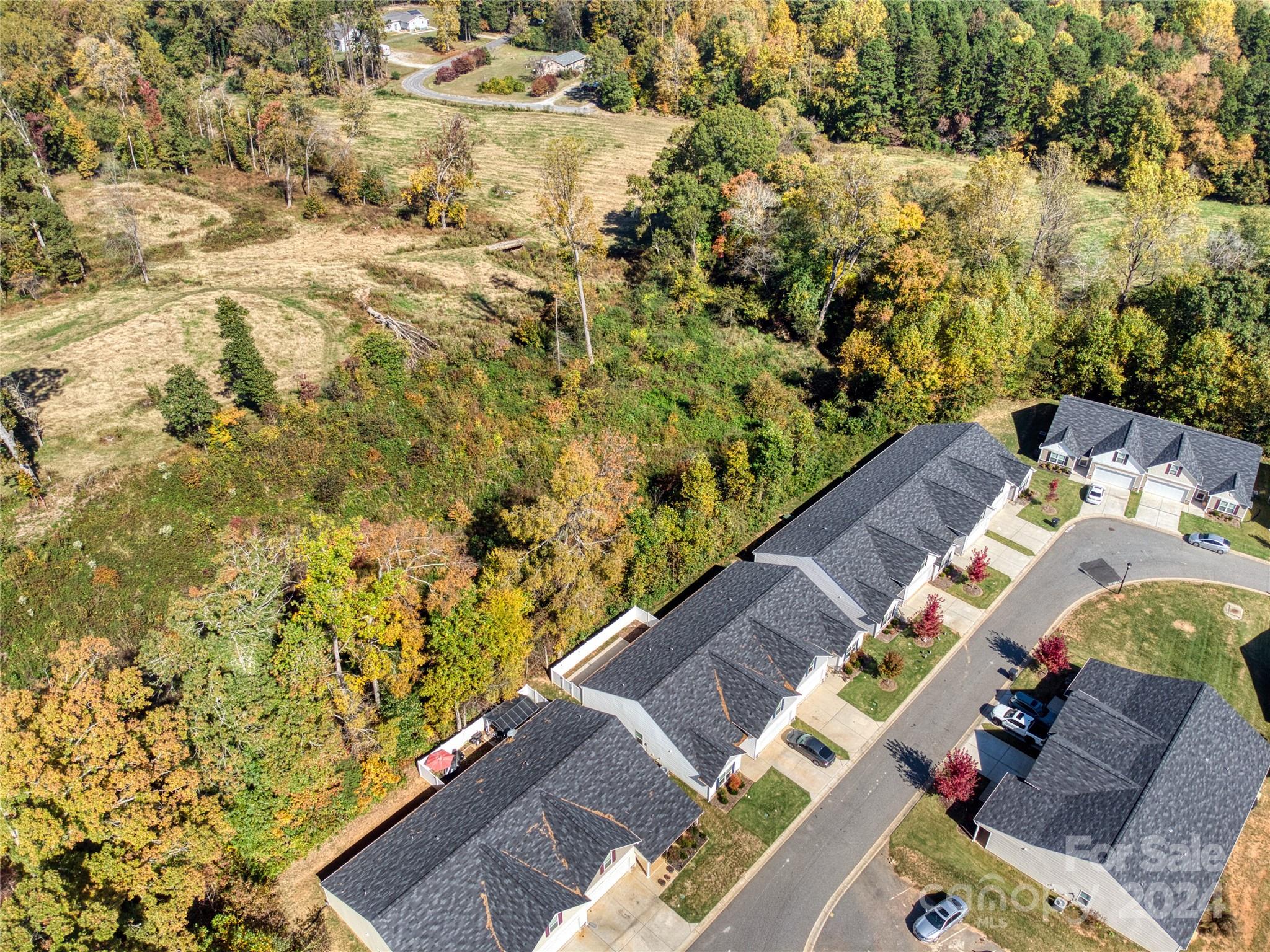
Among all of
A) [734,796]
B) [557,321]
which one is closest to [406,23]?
[557,321]

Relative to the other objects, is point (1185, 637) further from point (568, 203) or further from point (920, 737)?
point (568, 203)

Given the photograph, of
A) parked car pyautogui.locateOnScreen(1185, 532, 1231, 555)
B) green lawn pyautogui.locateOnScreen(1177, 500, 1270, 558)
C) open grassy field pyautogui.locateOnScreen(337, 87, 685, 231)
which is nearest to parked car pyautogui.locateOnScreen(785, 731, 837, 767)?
parked car pyautogui.locateOnScreen(1185, 532, 1231, 555)

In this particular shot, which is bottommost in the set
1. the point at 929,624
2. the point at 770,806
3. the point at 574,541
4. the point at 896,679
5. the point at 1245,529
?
the point at 770,806

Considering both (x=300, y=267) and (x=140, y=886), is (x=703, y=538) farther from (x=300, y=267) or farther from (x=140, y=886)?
(x=300, y=267)

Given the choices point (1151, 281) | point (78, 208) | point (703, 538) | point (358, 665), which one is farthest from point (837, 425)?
point (78, 208)

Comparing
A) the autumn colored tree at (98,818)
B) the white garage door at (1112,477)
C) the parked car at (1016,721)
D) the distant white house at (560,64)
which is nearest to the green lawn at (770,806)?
the parked car at (1016,721)

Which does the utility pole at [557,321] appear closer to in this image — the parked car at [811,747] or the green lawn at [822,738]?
the green lawn at [822,738]
